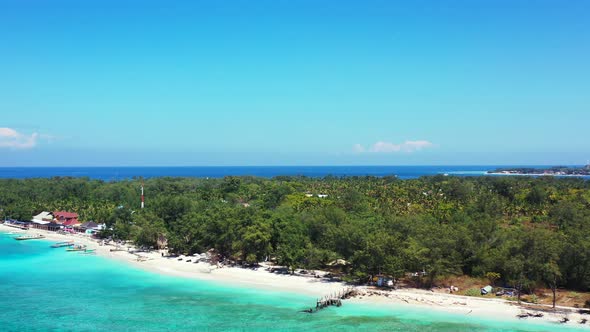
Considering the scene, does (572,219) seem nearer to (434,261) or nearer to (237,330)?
(434,261)

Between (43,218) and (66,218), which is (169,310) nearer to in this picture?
(66,218)

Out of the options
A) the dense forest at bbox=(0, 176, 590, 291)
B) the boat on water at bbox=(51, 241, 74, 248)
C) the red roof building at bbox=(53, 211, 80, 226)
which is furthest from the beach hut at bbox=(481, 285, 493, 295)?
the red roof building at bbox=(53, 211, 80, 226)

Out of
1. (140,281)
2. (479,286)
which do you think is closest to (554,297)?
(479,286)

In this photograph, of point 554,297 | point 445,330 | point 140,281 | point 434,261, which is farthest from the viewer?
point 140,281

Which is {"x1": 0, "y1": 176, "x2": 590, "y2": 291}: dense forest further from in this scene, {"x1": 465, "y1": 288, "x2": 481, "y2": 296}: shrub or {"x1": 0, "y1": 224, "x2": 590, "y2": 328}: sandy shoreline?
{"x1": 465, "y1": 288, "x2": 481, "y2": 296}: shrub

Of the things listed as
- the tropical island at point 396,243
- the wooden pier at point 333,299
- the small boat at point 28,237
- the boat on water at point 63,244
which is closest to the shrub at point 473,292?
the tropical island at point 396,243

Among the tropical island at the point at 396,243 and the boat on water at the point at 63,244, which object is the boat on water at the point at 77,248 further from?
the tropical island at the point at 396,243
